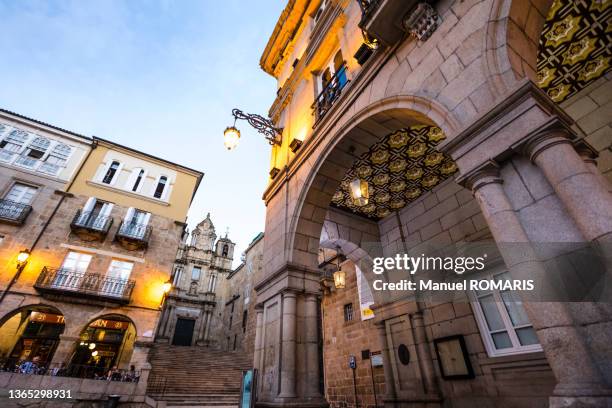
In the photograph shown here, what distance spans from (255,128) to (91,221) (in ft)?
40.3

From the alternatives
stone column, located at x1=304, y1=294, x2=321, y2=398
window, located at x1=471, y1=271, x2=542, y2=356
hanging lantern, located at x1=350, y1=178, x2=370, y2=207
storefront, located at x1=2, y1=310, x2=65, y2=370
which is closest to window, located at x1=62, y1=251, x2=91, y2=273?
storefront, located at x1=2, y1=310, x2=65, y2=370

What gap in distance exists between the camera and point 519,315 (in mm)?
4836

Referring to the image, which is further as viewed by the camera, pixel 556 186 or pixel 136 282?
pixel 136 282

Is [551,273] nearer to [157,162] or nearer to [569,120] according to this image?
[569,120]

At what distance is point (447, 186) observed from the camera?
639 centimetres

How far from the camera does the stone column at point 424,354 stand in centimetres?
555

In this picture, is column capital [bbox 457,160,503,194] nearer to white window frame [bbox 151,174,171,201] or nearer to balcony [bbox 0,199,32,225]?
balcony [bbox 0,199,32,225]

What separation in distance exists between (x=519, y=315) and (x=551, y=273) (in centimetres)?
398

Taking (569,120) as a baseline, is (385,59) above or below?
above

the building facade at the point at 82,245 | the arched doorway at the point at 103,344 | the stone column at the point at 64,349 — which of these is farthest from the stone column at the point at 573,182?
the arched doorway at the point at 103,344

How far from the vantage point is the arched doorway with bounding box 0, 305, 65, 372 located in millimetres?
13688

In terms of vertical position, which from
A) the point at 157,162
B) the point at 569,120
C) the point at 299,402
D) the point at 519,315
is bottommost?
the point at 299,402

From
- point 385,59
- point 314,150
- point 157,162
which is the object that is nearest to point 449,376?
point 314,150

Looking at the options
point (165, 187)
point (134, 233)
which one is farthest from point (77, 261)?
point (165, 187)
